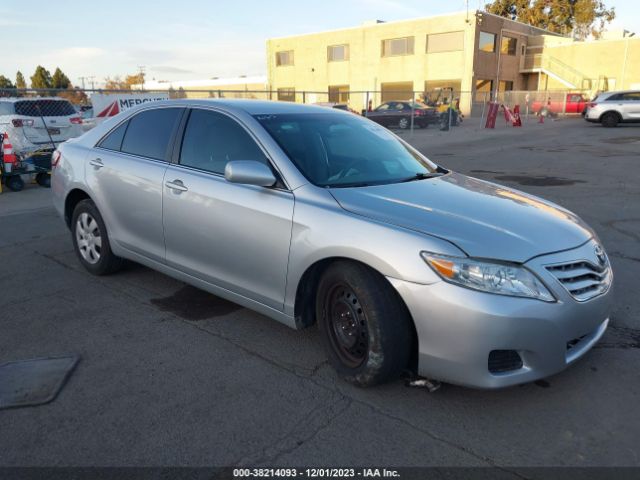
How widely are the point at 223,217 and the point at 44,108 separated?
1052cm

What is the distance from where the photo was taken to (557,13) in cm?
6225

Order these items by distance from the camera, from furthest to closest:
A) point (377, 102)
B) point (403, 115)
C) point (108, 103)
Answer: point (377, 102) < point (403, 115) < point (108, 103)

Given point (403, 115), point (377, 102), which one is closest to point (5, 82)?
point (377, 102)

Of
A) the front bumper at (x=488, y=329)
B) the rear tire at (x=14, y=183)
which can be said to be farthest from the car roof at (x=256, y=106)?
the rear tire at (x=14, y=183)

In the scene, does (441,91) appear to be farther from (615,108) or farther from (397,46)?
(615,108)

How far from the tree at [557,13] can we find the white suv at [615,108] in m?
41.5

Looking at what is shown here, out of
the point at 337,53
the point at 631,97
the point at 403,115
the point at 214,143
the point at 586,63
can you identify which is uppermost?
the point at 337,53

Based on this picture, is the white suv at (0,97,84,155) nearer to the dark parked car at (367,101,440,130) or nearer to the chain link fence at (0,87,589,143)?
the chain link fence at (0,87,589,143)

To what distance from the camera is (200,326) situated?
398 centimetres

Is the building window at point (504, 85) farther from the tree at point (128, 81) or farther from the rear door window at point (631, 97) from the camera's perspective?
the tree at point (128, 81)

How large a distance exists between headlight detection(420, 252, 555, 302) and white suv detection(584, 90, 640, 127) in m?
27.4

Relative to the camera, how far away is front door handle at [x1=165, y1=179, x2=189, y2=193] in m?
3.93

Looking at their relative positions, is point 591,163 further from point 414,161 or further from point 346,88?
point 346,88

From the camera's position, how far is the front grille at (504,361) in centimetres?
269
